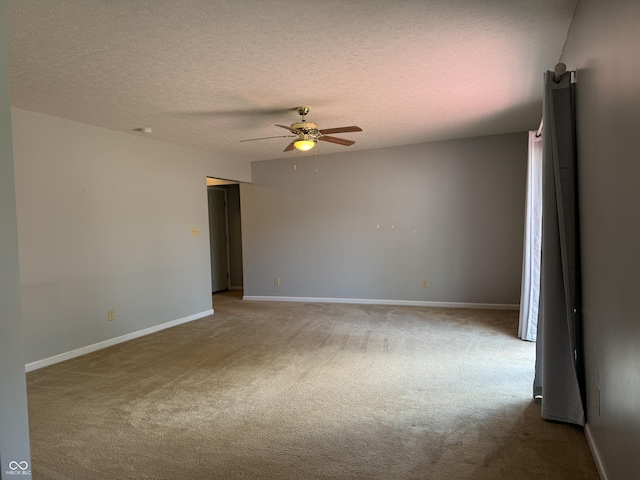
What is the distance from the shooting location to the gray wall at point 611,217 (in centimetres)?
133

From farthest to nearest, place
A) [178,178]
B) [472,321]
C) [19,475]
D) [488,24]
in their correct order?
1. [178,178]
2. [472,321]
3. [488,24]
4. [19,475]

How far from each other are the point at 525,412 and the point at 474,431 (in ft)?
1.55

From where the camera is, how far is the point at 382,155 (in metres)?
6.02

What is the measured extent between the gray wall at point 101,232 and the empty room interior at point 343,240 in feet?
0.08

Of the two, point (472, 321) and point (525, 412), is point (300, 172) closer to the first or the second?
point (472, 321)

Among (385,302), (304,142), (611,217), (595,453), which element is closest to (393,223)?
(385,302)

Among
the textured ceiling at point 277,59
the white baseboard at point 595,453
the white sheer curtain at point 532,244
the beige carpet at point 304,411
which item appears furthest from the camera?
the white sheer curtain at point 532,244

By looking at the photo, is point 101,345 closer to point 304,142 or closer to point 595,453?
point 304,142

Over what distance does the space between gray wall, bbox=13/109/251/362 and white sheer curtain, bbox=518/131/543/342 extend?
4.15m

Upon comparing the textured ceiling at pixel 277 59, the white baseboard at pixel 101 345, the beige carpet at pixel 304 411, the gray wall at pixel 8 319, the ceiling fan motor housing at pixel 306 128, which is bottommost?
the beige carpet at pixel 304 411

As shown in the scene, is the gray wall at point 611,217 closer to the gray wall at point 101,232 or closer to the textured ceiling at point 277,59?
the textured ceiling at point 277,59

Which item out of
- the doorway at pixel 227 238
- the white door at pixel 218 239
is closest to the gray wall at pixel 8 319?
the white door at pixel 218 239

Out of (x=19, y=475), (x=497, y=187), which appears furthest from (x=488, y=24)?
(x=497, y=187)

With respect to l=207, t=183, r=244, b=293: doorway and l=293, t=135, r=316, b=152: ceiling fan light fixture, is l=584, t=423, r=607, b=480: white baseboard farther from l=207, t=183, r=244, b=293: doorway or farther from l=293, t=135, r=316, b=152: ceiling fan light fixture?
l=207, t=183, r=244, b=293: doorway
